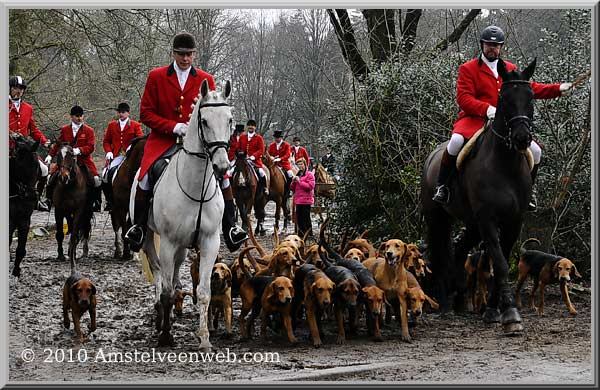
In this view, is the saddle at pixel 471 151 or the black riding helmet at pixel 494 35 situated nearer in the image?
the saddle at pixel 471 151

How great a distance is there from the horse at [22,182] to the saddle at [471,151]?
6022 millimetres

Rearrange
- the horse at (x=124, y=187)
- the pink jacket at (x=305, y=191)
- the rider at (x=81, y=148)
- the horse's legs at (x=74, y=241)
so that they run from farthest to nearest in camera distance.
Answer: the pink jacket at (x=305, y=191) < the rider at (x=81, y=148) < the horse's legs at (x=74, y=241) < the horse at (x=124, y=187)

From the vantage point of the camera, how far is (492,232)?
8.73 metres

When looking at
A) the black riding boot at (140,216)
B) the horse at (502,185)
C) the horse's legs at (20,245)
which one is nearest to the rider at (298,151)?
the horse's legs at (20,245)

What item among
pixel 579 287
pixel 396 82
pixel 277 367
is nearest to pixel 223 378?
pixel 277 367

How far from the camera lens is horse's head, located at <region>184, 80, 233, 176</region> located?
23.7 ft

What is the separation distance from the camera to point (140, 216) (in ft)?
27.8

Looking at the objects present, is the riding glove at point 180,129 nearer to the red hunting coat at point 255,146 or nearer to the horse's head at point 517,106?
the horse's head at point 517,106

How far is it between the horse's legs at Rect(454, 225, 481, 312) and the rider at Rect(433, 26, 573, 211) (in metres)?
0.88

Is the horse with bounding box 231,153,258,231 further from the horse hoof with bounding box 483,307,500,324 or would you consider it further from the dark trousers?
the horse hoof with bounding box 483,307,500,324

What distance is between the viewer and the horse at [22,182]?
12.1 m

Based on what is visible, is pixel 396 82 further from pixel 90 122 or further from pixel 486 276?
pixel 90 122

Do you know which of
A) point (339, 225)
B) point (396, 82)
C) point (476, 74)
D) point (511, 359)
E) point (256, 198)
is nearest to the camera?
point (511, 359)

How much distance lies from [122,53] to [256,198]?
4568 millimetres
